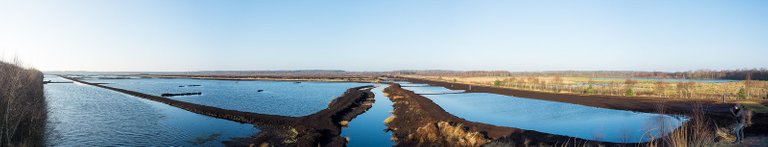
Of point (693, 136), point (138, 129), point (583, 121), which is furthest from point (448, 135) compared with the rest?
point (138, 129)

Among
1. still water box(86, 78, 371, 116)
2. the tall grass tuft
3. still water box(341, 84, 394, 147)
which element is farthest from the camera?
still water box(86, 78, 371, 116)

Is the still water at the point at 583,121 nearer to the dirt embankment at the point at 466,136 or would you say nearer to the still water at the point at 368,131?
the dirt embankment at the point at 466,136

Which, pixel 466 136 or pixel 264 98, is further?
pixel 264 98

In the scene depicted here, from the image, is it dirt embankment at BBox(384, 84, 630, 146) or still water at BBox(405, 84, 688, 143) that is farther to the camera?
still water at BBox(405, 84, 688, 143)

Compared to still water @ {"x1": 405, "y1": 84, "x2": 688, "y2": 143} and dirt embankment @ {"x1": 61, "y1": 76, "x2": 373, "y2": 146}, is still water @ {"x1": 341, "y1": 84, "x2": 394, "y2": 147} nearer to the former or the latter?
dirt embankment @ {"x1": 61, "y1": 76, "x2": 373, "y2": 146}

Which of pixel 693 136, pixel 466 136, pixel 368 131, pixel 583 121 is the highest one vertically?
pixel 693 136

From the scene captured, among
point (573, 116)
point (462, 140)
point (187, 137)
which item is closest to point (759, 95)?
point (573, 116)

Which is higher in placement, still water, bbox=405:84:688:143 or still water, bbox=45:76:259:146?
still water, bbox=405:84:688:143

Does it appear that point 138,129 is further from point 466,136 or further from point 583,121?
point 583,121

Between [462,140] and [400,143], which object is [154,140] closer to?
[400,143]

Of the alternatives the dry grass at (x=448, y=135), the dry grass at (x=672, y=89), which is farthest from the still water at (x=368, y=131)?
the dry grass at (x=672, y=89)

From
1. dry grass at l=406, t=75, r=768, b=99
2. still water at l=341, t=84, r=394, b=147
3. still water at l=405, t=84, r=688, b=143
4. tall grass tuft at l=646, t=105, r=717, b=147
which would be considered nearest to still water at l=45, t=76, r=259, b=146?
still water at l=341, t=84, r=394, b=147
